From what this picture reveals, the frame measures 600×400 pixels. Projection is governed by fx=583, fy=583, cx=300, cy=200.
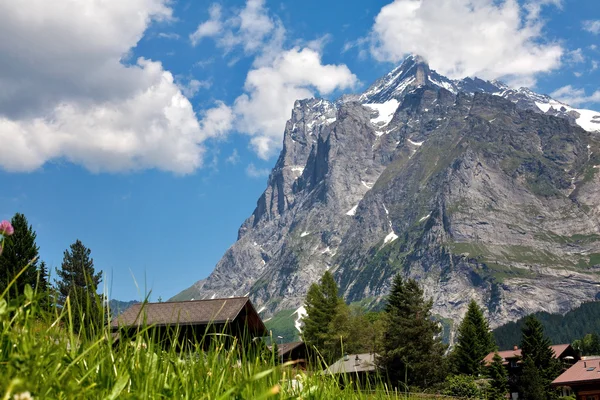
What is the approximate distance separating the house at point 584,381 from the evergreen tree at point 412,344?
43.9 feet

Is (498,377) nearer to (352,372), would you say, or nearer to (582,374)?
(582,374)

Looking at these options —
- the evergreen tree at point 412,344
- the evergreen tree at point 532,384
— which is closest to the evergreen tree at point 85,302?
the evergreen tree at point 412,344

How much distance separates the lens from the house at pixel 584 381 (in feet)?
202

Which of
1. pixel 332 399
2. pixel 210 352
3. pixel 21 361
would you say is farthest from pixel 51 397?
pixel 332 399

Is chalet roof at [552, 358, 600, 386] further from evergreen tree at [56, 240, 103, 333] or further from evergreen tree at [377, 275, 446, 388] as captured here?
evergreen tree at [56, 240, 103, 333]

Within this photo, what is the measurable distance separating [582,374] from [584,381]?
273 centimetres

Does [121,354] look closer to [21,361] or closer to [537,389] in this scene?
[21,361]

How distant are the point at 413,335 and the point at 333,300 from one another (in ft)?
54.4

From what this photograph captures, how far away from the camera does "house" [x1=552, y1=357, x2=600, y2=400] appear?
61666mm

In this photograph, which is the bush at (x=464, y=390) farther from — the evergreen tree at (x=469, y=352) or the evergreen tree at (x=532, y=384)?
the evergreen tree at (x=469, y=352)

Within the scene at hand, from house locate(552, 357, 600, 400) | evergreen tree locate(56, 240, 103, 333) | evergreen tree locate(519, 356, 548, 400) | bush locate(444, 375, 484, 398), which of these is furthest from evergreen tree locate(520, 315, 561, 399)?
evergreen tree locate(56, 240, 103, 333)

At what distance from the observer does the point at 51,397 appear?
287 cm

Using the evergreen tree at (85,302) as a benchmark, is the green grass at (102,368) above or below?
below

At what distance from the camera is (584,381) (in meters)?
61.3
